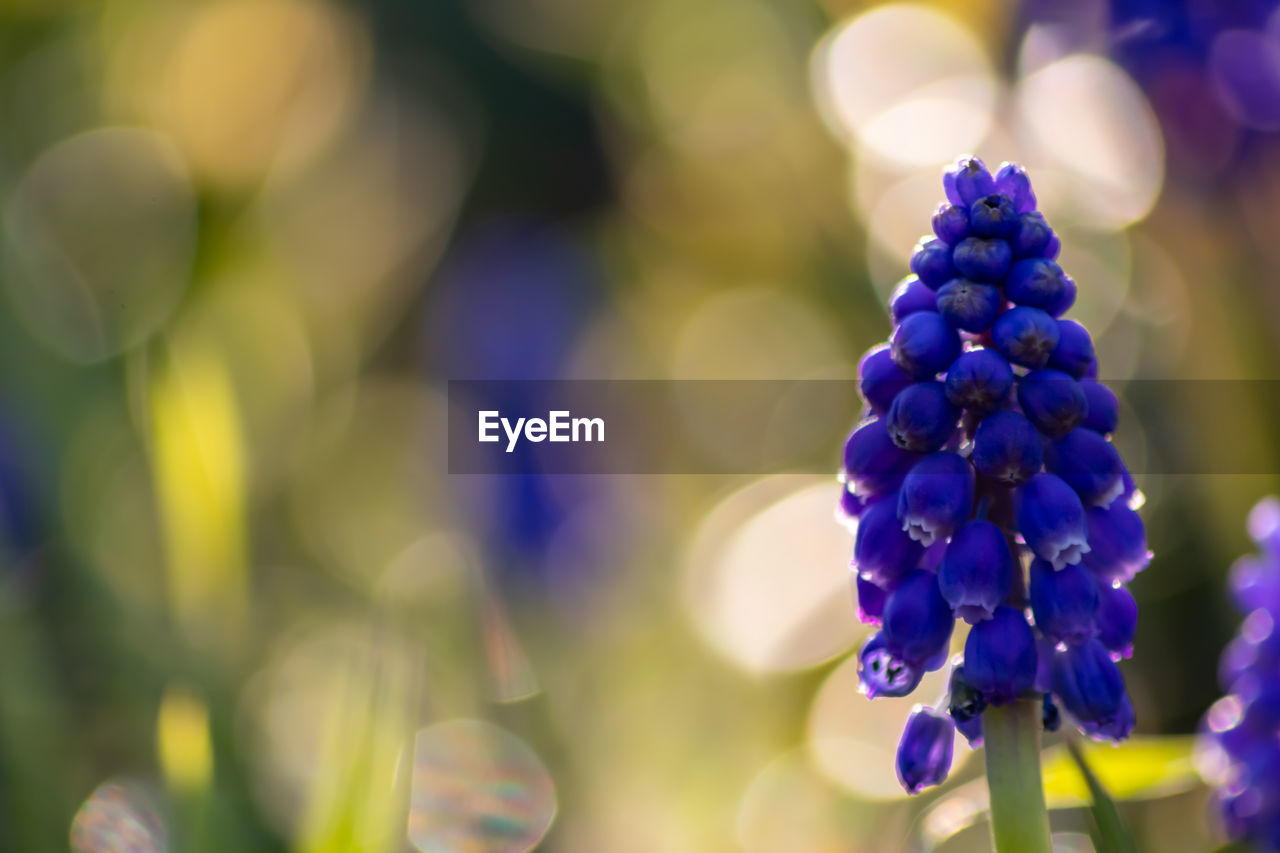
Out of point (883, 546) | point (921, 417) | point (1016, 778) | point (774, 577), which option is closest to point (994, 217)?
point (921, 417)

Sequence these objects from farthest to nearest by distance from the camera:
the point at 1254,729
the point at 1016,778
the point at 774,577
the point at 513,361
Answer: the point at 513,361, the point at 774,577, the point at 1254,729, the point at 1016,778

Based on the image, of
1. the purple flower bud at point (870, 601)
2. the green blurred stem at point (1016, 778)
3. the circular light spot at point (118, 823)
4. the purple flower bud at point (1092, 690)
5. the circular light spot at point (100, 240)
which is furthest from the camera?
the circular light spot at point (100, 240)

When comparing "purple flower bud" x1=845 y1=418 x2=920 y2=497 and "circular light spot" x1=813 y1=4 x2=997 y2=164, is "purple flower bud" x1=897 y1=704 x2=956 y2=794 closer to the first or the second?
"purple flower bud" x1=845 y1=418 x2=920 y2=497

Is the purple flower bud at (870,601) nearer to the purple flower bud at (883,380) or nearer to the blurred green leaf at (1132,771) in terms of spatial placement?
the purple flower bud at (883,380)

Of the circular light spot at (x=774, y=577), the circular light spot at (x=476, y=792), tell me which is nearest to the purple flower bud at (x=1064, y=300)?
the circular light spot at (x=476, y=792)

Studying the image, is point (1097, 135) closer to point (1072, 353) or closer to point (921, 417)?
point (1072, 353)

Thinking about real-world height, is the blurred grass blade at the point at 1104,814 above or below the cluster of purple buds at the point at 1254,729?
below
